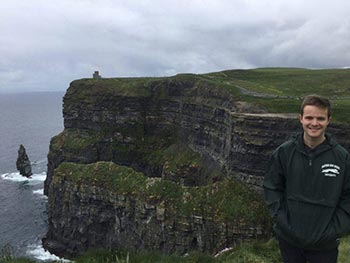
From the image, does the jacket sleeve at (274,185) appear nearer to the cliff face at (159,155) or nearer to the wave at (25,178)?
the cliff face at (159,155)

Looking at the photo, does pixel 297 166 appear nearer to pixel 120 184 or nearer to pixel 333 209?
pixel 333 209

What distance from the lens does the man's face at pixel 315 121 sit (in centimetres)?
865

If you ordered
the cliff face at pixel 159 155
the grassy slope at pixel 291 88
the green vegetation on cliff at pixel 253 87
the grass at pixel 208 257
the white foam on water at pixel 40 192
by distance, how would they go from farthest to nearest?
the white foam on water at pixel 40 192
the green vegetation on cliff at pixel 253 87
the grassy slope at pixel 291 88
the cliff face at pixel 159 155
the grass at pixel 208 257

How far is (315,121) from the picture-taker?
8.67 meters

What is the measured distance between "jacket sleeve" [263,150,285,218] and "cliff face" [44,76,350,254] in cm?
4127

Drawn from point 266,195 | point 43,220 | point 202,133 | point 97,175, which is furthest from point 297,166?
point 43,220

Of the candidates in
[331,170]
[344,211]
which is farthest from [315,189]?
[344,211]

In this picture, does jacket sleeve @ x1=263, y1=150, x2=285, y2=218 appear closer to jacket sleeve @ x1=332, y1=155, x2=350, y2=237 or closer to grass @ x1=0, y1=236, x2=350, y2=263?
jacket sleeve @ x1=332, y1=155, x2=350, y2=237

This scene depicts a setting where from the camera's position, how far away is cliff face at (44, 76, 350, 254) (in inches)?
2055

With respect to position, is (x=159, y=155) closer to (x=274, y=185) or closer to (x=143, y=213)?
(x=143, y=213)

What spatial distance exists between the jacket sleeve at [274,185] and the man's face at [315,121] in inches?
Answer: 35.7

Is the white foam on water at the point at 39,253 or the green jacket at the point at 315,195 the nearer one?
the green jacket at the point at 315,195

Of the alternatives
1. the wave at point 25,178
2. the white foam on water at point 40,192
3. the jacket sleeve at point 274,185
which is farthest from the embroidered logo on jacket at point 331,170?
the wave at point 25,178

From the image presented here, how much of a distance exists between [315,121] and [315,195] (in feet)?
5.17
